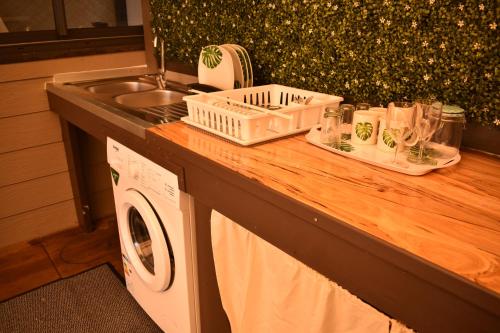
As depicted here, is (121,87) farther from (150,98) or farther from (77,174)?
(77,174)

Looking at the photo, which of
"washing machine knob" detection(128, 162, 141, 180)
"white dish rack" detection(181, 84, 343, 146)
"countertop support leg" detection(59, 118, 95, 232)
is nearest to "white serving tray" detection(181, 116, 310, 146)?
"white dish rack" detection(181, 84, 343, 146)

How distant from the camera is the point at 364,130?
117cm

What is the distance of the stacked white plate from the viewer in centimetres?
165

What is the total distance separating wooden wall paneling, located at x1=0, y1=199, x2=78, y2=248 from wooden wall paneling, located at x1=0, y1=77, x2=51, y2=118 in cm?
61

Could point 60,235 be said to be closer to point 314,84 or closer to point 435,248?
point 314,84

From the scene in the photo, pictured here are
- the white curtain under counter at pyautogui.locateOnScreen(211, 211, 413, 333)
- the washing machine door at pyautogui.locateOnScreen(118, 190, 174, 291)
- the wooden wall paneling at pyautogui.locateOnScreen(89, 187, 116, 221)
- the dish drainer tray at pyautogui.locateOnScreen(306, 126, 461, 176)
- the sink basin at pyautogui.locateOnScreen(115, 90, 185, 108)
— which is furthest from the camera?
the wooden wall paneling at pyautogui.locateOnScreen(89, 187, 116, 221)

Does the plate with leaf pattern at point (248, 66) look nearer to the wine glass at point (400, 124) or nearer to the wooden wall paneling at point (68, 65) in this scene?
the wine glass at point (400, 124)

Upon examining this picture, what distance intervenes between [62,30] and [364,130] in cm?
189

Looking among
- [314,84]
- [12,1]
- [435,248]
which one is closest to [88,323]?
[314,84]

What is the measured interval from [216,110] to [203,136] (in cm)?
10

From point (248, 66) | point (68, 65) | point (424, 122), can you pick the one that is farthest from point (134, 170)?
point (68, 65)

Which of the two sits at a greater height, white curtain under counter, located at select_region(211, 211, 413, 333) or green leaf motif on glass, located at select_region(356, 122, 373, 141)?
green leaf motif on glass, located at select_region(356, 122, 373, 141)

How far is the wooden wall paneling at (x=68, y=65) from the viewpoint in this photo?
2.05 m

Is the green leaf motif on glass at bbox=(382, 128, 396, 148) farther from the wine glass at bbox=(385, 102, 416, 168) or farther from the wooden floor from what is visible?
the wooden floor
